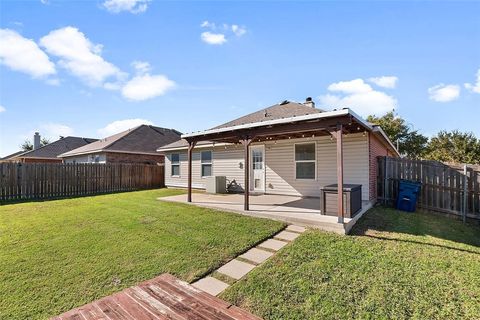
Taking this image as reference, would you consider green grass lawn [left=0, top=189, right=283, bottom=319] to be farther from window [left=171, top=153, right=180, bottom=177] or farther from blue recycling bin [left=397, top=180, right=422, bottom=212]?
window [left=171, top=153, right=180, bottom=177]

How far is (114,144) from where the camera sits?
53.3ft

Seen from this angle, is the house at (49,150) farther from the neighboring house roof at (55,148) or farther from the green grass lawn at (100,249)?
the green grass lawn at (100,249)

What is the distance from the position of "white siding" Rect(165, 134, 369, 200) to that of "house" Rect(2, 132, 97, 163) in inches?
620

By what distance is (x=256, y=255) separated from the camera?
4117mm

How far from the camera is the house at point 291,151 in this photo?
242 inches

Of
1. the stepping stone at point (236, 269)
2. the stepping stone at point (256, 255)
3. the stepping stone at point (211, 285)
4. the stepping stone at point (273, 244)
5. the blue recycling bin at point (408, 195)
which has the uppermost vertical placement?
the blue recycling bin at point (408, 195)

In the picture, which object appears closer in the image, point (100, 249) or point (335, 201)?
point (100, 249)

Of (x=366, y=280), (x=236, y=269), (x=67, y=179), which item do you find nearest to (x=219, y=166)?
(x=67, y=179)

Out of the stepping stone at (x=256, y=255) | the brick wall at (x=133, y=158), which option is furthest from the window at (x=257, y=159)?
the brick wall at (x=133, y=158)

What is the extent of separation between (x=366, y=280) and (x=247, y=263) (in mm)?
1741

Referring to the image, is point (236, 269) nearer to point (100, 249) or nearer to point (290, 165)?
point (100, 249)

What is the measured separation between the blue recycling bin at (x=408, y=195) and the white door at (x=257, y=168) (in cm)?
519

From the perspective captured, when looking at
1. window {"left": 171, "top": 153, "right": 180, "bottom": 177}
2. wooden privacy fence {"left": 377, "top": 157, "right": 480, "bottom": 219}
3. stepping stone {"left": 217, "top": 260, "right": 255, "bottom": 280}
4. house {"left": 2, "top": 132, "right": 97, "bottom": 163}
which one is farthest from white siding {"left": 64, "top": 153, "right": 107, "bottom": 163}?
wooden privacy fence {"left": 377, "top": 157, "right": 480, "bottom": 219}

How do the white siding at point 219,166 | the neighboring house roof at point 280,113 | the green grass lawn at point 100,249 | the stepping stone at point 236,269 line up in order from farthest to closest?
the white siding at point 219,166 < the neighboring house roof at point 280,113 < the stepping stone at point 236,269 < the green grass lawn at point 100,249
